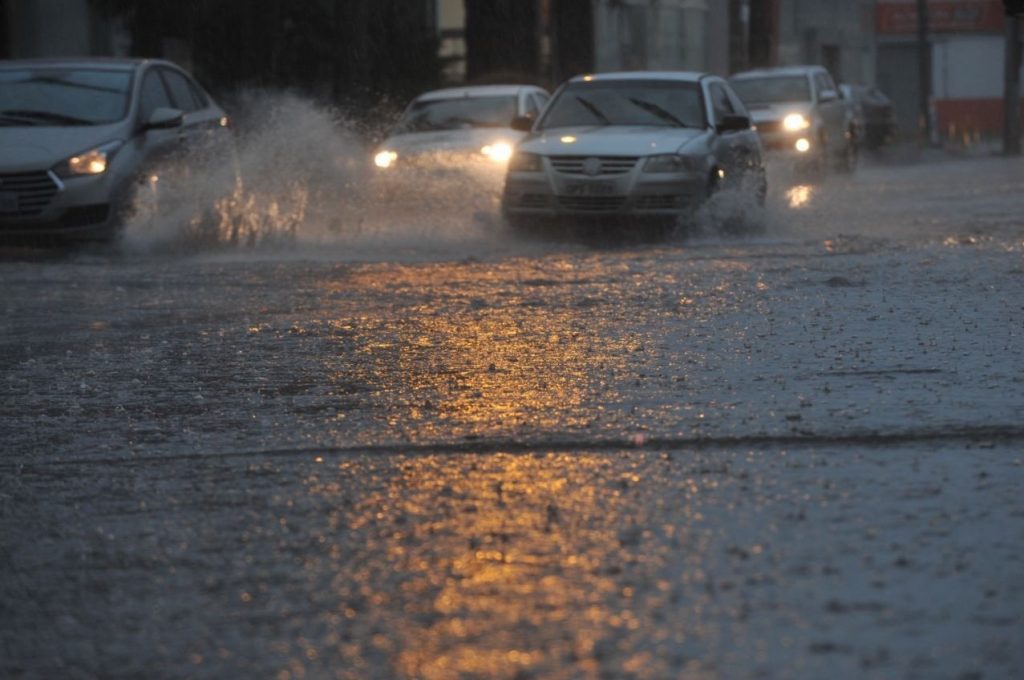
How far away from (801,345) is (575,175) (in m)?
7.38

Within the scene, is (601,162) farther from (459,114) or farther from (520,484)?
(520,484)

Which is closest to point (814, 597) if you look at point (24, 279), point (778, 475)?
point (778, 475)

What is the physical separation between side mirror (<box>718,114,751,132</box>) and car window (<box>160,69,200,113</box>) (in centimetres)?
465

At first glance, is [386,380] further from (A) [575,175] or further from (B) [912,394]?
(A) [575,175]

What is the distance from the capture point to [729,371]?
299 inches

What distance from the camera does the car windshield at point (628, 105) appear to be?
1662 centimetres

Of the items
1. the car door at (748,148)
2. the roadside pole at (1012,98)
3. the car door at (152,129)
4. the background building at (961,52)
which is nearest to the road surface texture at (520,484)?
the car door at (152,129)

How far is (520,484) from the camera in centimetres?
545

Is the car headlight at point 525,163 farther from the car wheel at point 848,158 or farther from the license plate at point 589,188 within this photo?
the car wheel at point 848,158

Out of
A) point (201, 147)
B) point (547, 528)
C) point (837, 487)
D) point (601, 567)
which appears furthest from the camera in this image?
point (201, 147)

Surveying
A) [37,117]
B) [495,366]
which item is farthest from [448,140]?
[495,366]

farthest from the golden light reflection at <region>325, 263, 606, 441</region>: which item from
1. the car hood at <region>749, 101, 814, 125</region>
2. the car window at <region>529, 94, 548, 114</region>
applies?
the car hood at <region>749, 101, 814, 125</region>

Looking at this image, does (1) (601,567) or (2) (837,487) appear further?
(2) (837,487)

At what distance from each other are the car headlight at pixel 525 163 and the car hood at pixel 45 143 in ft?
10.5
